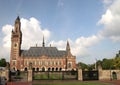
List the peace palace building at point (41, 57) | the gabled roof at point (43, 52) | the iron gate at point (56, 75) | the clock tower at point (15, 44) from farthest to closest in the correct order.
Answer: the gabled roof at point (43, 52) → the peace palace building at point (41, 57) → the clock tower at point (15, 44) → the iron gate at point (56, 75)

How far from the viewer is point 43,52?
369ft

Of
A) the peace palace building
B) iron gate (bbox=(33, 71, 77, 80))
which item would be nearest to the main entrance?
iron gate (bbox=(33, 71, 77, 80))

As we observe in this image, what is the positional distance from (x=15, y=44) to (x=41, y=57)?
47.0 ft

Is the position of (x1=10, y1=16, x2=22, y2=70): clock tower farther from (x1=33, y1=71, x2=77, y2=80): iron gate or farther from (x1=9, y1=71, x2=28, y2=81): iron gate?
(x1=33, y1=71, x2=77, y2=80): iron gate

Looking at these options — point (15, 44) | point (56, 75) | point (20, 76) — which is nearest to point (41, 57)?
point (15, 44)

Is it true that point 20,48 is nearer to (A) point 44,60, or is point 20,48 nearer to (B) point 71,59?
(A) point 44,60

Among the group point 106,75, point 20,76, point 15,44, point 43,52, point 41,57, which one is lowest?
point 20,76

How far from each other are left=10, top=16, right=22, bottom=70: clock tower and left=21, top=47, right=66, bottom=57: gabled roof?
380 cm

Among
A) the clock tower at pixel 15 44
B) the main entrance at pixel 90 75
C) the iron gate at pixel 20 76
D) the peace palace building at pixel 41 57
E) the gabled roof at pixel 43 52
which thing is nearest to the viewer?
the iron gate at pixel 20 76

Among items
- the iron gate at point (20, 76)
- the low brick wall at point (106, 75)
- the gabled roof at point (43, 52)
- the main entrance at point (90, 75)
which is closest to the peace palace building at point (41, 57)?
the gabled roof at point (43, 52)

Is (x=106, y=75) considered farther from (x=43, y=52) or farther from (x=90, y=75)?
(x=43, y=52)

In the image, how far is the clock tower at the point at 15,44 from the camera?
107438mm

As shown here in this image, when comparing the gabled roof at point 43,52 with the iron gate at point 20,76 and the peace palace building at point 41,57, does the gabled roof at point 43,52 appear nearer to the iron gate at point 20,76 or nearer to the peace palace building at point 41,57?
the peace palace building at point 41,57

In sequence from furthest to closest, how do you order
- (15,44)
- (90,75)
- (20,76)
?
(15,44), (90,75), (20,76)
